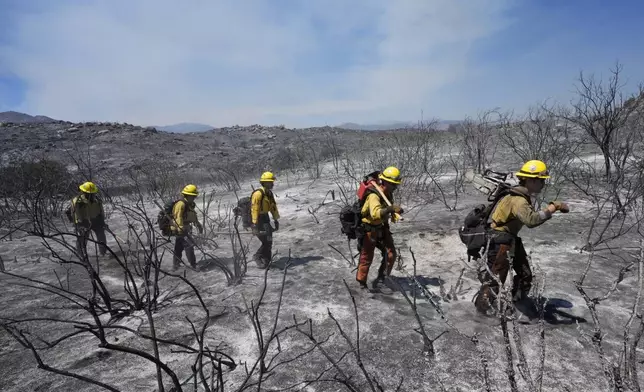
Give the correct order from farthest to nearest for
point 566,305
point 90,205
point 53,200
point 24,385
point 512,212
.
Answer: point 53,200
point 90,205
point 566,305
point 512,212
point 24,385

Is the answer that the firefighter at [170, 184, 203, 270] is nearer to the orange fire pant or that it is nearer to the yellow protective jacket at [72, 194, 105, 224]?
the yellow protective jacket at [72, 194, 105, 224]

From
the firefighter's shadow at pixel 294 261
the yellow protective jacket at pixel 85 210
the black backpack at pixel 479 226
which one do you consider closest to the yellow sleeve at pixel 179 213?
the firefighter's shadow at pixel 294 261

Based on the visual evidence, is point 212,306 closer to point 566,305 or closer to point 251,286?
point 251,286

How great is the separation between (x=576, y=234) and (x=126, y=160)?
2431cm

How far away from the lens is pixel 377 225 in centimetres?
456

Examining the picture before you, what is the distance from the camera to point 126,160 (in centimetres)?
2345

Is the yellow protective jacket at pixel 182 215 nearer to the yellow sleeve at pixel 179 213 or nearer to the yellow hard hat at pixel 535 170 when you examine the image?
the yellow sleeve at pixel 179 213

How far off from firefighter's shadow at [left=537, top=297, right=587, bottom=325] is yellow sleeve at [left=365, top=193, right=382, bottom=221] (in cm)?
197

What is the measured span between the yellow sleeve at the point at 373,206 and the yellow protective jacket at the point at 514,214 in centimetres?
124

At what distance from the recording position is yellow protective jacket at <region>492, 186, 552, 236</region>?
134 inches

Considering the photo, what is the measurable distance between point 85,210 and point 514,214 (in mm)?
7096

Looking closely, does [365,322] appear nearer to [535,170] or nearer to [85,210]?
[535,170]

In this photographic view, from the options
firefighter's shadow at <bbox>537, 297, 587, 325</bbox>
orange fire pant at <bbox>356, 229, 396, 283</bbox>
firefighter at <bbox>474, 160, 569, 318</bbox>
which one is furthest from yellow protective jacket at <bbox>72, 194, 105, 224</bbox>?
firefighter's shadow at <bbox>537, 297, 587, 325</bbox>

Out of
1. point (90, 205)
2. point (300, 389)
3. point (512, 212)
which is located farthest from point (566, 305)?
point (90, 205)
